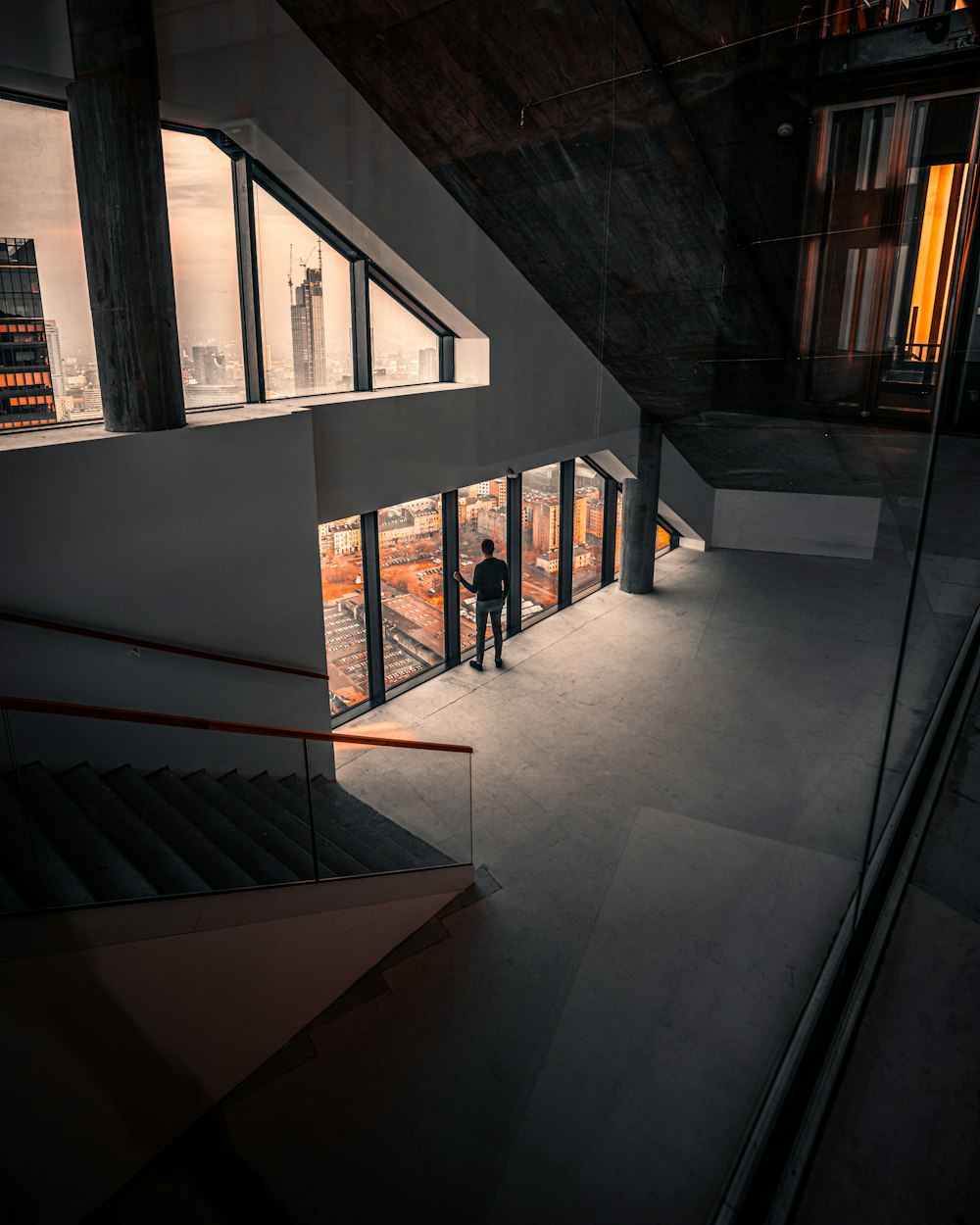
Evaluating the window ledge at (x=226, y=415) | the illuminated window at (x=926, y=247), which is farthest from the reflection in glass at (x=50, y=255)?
the illuminated window at (x=926, y=247)

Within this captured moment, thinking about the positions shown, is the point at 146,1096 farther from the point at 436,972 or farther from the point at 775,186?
the point at 775,186

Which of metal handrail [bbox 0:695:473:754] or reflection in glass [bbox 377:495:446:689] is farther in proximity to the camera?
reflection in glass [bbox 377:495:446:689]

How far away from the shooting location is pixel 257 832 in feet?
12.6

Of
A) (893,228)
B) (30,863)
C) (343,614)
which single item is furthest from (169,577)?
(893,228)

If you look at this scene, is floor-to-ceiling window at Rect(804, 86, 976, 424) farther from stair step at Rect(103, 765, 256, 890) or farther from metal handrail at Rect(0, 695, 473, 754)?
stair step at Rect(103, 765, 256, 890)

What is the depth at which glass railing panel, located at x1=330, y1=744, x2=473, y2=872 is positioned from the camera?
12.6 ft

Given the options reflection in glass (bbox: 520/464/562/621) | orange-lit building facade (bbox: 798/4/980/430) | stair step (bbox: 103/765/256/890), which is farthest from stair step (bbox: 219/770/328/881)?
orange-lit building facade (bbox: 798/4/980/430)

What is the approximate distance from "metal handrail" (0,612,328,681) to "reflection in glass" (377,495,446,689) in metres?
0.63

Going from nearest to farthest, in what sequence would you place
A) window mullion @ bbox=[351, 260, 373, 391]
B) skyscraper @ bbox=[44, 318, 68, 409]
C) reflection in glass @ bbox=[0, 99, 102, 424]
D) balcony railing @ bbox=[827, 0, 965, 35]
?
balcony railing @ bbox=[827, 0, 965, 35] → reflection in glass @ bbox=[0, 99, 102, 424] → skyscraper @ bbox=[44, 318, 68, 409] → window mullion @ bbox=[351, 260, 373, 391]

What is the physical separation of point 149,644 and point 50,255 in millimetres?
2030

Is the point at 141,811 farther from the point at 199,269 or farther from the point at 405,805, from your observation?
the point at 199,269

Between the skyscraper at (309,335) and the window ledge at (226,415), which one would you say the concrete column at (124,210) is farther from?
the skyscraper at (309,335)

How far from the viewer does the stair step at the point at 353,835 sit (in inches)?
144

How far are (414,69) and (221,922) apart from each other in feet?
14.1
